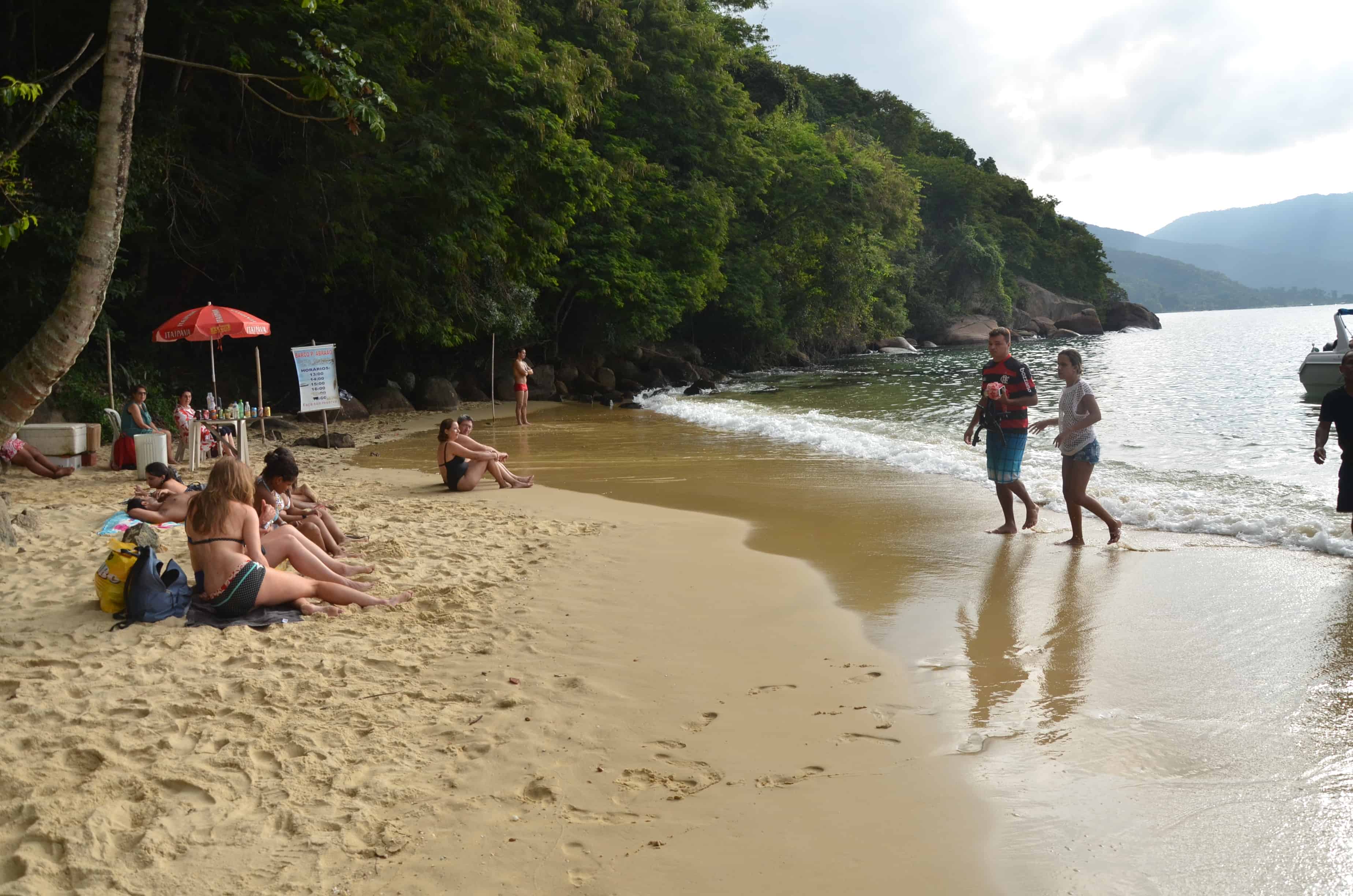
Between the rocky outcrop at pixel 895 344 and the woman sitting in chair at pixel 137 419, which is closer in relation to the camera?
the woman sitting in chair at pixel 137 419

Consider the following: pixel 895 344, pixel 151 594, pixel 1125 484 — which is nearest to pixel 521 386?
pixel 1125 484

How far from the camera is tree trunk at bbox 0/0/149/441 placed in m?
6.38

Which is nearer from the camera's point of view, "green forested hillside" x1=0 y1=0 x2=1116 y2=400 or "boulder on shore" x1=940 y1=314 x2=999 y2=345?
"green forested hillside" x1=0 y1=0 x2=1116 y2=400

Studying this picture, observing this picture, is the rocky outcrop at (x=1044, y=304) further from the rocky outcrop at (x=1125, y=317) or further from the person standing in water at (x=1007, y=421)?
the person standing in water at (x=1007, y=421)

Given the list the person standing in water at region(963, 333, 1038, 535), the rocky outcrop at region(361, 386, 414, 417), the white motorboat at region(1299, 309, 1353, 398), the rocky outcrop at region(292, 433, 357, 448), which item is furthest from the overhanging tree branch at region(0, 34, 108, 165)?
the white motorboat at region(1299, 309, 1353, 398)

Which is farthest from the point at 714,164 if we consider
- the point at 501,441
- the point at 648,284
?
the point at 501,441

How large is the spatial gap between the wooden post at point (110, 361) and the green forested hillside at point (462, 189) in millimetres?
482

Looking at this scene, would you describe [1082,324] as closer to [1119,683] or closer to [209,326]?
[209,326]

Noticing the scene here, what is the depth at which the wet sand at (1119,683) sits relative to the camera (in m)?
3.20

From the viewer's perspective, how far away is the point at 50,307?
14.9 meters

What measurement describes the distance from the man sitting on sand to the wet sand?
26.7 ft

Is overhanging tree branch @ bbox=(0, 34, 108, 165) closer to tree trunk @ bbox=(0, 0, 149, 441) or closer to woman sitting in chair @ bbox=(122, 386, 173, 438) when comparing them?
tree trunk @ bbox=(0, 0, 149, 441)

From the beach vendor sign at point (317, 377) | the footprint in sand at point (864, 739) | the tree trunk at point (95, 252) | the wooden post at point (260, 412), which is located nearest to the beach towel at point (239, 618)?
the tree trunk at point (95, 252)

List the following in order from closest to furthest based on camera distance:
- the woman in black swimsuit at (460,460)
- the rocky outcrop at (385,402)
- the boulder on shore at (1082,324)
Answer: the woman in black swimsuit at (460,460), the rocky outcrop at (385,402), the boulder on shore at (1082,324)
